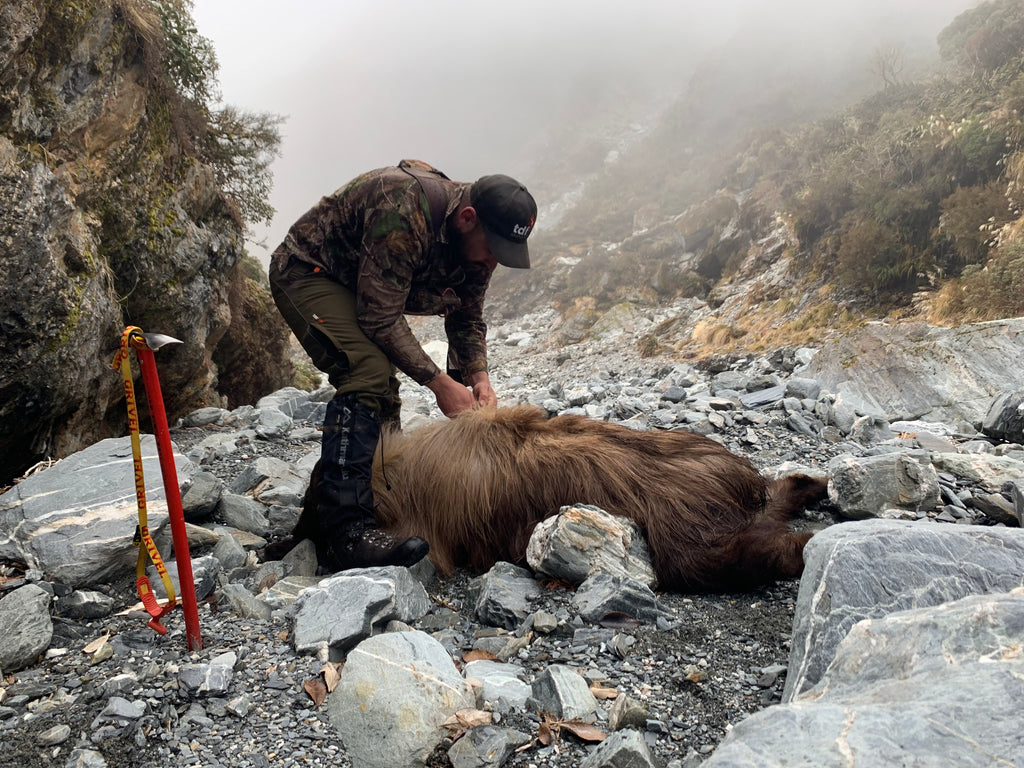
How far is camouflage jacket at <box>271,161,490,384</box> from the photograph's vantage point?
328 centimetres

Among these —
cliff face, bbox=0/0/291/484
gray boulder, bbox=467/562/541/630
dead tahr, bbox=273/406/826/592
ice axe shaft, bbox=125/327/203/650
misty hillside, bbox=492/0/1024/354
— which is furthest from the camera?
misty hillside, bbox=492/0/1024/354

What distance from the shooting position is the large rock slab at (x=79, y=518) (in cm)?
260

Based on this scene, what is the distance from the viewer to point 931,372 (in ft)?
17.6

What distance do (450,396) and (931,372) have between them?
13.6ft

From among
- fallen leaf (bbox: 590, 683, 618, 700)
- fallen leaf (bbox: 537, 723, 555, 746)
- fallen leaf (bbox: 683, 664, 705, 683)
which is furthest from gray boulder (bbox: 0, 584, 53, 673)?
fallen leaf (bbox: 683, 664, 705, 683)

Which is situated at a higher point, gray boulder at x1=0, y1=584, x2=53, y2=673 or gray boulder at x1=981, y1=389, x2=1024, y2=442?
gray boulder at x1=0, y1=584, x2=53, y2=673

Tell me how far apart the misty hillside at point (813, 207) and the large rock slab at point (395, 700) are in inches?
318

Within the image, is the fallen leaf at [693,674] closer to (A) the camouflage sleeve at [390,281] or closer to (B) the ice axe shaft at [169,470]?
(B) the ice axe shaft at [169,470]

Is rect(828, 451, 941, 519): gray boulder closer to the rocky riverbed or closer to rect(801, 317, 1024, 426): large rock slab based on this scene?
the rocky riverbed

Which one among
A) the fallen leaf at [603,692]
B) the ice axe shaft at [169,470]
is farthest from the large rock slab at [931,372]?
the ice axe shaft at [169,470]

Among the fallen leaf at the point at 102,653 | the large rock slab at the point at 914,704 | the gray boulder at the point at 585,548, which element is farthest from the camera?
the gray boulder at the point at 585,548

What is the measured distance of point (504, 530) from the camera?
2.95 metres

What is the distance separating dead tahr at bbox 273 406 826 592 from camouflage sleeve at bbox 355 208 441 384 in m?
0.43

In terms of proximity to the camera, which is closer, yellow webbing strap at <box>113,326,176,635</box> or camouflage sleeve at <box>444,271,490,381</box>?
yellow webbing strap at <box>113,326,176,635</box>
